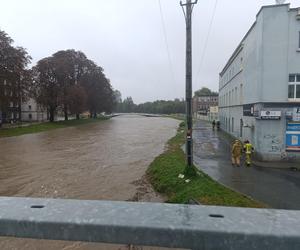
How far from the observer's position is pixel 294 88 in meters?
16.3

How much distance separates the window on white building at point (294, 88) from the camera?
53.4 ft

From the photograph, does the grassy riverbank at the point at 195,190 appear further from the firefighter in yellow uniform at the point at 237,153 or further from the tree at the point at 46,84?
the tree at the point at 46,84

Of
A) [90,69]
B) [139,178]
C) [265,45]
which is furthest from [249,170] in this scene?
[90,69]

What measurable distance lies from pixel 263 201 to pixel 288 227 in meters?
8.49

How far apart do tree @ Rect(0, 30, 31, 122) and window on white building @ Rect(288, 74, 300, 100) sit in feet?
111

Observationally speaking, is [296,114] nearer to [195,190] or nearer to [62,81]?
[195,190]

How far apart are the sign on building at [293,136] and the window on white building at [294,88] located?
165 centimetres

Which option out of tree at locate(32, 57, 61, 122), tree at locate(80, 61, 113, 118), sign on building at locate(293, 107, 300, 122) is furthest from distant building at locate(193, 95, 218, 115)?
sign on building at locate(293, 107, 300, 122)

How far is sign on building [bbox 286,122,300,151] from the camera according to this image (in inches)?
642

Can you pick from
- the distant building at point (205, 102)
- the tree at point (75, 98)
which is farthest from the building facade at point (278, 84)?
the distant building at point (205, 102)

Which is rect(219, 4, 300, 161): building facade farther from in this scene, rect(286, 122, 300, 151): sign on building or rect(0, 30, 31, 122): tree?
rect(0, 30, 31, 122): tree

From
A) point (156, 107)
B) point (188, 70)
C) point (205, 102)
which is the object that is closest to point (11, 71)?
point (188, 70)

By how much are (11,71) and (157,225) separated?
40.9m

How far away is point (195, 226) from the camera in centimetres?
155
